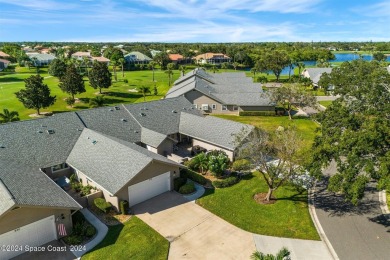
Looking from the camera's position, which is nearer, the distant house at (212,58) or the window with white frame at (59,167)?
the window with white frame at (59,167)

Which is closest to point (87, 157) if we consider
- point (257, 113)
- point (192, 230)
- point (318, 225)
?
point (192, 230)

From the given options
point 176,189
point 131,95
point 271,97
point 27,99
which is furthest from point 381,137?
point 131,95

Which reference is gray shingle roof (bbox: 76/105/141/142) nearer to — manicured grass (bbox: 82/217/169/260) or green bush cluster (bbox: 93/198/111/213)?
green bush cluster (bbox: 93/198/111/213)

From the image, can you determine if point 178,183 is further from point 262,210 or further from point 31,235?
point 31,235

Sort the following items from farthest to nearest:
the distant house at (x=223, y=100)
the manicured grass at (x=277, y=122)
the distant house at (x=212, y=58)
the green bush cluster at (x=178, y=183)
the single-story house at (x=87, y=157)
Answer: the distant house at (x=212, y=58)
the distant house at (x=223, y=100)
the manicured grass at (x=277, y=122)
the green bush cluster at (x=178, y=183)
the single-story house at (x=87, y=157)

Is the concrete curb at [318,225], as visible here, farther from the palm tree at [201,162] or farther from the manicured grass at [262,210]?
the palm tree at [201,162]

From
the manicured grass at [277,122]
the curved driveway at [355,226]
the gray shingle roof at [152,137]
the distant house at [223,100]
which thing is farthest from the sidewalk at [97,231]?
the distant house at [223,100]
